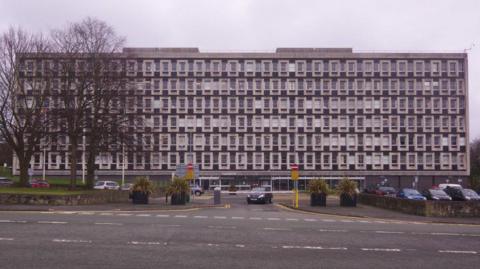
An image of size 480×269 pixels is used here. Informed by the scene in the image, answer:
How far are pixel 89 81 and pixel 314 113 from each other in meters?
59.4

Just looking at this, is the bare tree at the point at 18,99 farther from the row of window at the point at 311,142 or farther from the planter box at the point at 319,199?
the row of window at the point at 311,142

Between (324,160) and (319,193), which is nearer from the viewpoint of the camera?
(319,193)

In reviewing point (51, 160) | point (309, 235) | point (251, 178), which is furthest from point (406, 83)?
point (309, 235)

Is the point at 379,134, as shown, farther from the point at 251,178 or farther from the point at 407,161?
the point at 251,178

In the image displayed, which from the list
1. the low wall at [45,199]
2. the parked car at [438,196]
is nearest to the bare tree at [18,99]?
the low wall at [45,199]

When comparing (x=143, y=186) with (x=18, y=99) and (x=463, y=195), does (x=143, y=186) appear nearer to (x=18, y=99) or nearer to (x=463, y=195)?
(x=18, y=99)

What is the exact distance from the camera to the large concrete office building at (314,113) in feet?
314

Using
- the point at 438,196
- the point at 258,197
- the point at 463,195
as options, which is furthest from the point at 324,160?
the point at 258,197

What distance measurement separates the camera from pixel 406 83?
3787 inches

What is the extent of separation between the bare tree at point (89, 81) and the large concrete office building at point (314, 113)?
50.2 metres

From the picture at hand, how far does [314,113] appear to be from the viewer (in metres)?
96.5

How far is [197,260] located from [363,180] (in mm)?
88578

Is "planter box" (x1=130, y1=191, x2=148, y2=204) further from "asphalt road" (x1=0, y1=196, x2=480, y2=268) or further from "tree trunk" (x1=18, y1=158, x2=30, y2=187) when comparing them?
"asphalt road" (x1=0, y1=196, x2=480, y2=268)

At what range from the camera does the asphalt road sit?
33.1 feet
